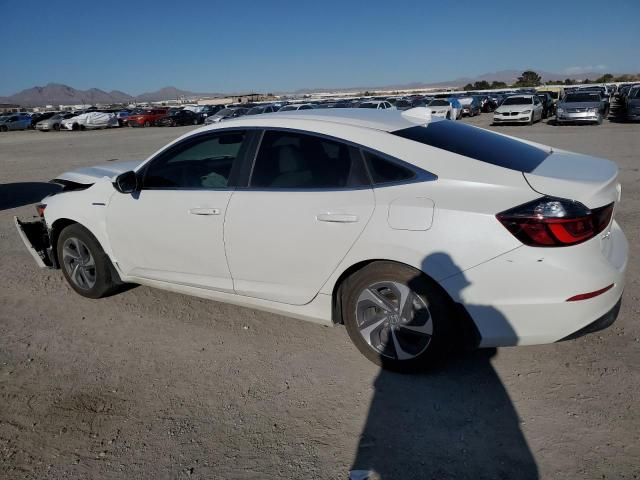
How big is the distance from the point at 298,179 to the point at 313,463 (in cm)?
172

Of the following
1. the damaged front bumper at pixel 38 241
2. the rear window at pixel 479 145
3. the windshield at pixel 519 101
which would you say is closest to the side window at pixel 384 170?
the rear window at pixel 479 145

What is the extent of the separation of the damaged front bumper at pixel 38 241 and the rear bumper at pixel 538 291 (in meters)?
3.95

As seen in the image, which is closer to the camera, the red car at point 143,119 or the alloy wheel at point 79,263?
the alloy wheel at point 79,263

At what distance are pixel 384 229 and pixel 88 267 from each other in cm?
295

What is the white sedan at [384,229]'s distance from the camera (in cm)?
265

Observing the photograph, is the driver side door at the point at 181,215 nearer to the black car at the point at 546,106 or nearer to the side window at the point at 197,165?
the side window at the point at 197,165

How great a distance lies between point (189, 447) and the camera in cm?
267

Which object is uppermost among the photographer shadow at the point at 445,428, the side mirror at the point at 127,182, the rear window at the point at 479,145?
the rear window at the point at 479,145

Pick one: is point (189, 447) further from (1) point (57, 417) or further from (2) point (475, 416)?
(2) point (475, 416)

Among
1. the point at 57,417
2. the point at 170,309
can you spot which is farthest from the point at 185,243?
the point at 57,417

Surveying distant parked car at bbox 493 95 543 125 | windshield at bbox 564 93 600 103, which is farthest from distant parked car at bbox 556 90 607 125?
distant parked car at bbox 493 95 543 125

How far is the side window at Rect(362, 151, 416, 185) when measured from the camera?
115 inches

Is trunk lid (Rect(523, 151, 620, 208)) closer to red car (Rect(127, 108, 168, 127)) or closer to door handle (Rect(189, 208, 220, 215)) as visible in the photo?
door handle (Rect(189, 208, 220, 215))

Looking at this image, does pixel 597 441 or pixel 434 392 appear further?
pixel 434 392
